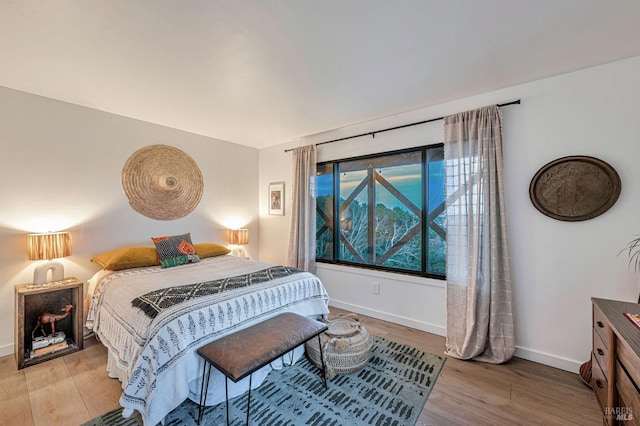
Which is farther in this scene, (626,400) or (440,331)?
(440,331)

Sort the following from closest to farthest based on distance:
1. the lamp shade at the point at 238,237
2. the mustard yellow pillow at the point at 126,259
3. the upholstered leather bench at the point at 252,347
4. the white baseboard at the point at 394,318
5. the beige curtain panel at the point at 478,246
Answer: the upholstered leather bench at the point at 252,347
the beige curtain panel at the point at 478,246
the mustard yellow pillow at the point at 126,259
the white baseboard at the point at 394,318
the lamp shade at the point at 238,237

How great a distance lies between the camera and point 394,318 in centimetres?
313

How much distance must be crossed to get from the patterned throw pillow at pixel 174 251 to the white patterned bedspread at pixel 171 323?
0.24m

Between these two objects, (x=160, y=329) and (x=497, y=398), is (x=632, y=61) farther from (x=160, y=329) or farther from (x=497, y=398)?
(x=160, y=329)

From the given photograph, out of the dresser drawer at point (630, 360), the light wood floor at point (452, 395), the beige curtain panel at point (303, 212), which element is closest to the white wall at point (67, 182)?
the light wood floor at point (452, 395)

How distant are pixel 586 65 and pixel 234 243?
4287 mm

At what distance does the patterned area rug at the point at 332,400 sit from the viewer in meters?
1.67

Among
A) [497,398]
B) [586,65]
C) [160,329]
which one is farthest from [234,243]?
[586,65]

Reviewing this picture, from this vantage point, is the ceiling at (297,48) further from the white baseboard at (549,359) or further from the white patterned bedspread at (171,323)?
the white baseboard at (549,359)

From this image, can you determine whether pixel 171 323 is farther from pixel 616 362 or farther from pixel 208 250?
pixel 616 362

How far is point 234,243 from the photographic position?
13.3 feet

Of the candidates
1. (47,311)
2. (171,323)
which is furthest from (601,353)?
(47,311)

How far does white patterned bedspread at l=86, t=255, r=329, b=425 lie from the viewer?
152 cm

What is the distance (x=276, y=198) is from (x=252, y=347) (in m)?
→ 2.97
